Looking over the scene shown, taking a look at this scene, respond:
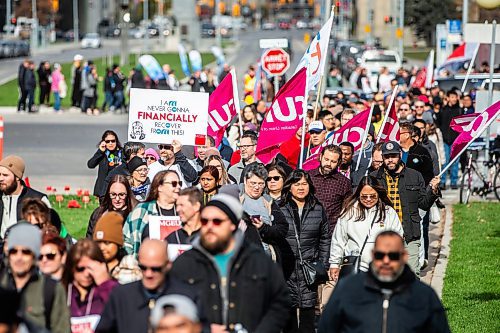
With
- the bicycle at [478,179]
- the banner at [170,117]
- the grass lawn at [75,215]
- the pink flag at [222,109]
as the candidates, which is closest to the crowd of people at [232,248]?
the banner at [170,117]

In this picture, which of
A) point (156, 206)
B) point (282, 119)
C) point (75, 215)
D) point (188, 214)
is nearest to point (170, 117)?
point (282, 119)

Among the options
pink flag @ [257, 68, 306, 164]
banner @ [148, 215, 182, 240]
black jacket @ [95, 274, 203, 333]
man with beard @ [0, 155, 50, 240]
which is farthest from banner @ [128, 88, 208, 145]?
black jacket @ [95, 274, 203, 333]

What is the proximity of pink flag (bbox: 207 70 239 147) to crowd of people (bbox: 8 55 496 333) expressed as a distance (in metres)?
1.30

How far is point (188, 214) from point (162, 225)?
3.15 feet

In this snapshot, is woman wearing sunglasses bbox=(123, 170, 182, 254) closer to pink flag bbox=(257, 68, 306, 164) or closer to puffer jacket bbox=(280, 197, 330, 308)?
puffer jacket bbox=(280, 197, 330, 308)

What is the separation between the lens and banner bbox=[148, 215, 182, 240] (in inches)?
379

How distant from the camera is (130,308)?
23.4 feet

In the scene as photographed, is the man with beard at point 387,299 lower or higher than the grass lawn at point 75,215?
higher

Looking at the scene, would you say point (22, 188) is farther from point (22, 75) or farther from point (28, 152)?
point (22, 75)

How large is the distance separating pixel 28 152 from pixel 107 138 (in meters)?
14.7

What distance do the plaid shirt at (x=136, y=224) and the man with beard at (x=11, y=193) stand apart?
2.47 feet

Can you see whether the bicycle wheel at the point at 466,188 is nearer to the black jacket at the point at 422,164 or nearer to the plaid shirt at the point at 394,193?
the black jacket at the point at 422,164

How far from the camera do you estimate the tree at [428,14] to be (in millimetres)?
91062

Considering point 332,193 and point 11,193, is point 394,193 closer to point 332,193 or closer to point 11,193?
point 332,193
